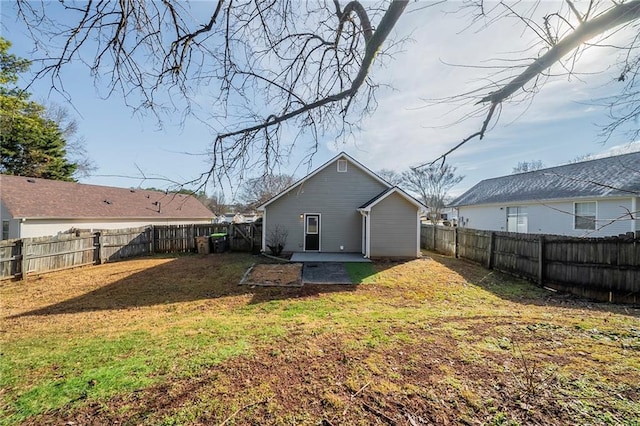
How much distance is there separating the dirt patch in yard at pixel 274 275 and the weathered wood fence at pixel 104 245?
197 inches

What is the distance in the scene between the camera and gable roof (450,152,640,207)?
1235cm

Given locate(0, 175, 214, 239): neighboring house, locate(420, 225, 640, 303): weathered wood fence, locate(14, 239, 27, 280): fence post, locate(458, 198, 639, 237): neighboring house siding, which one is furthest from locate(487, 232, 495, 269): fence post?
locate(14, 239, 27, 280): fence post

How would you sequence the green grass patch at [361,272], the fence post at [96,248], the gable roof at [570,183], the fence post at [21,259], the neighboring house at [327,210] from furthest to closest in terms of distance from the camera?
the neighboring house at [327,210] → the fence post at [96,248] → the gable roof at [570,183] → the fence post at [21,259] → the green grass patch at [361,272]

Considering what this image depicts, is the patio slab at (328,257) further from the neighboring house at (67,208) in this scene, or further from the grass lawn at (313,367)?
the grass lawn at (313,367)

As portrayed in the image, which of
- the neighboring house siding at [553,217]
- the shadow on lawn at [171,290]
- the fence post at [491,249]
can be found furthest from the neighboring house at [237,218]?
the fence post at [491,249]

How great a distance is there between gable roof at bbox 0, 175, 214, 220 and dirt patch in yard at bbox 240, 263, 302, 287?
4.85 metres

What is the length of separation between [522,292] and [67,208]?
23645 mm

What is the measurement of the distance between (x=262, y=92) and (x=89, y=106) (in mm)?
2118

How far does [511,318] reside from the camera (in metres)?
4.40

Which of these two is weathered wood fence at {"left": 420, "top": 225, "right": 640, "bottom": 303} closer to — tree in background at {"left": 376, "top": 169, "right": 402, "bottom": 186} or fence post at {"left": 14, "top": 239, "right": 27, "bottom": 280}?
fence post at {"left": 14, "top": 239, "right": 27, "bottom": 280}

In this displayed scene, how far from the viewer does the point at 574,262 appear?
25.4 ft

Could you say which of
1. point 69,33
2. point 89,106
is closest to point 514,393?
point 69,33

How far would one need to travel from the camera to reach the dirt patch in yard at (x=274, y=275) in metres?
8.59

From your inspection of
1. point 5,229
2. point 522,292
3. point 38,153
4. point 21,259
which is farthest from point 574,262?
point 38,153
